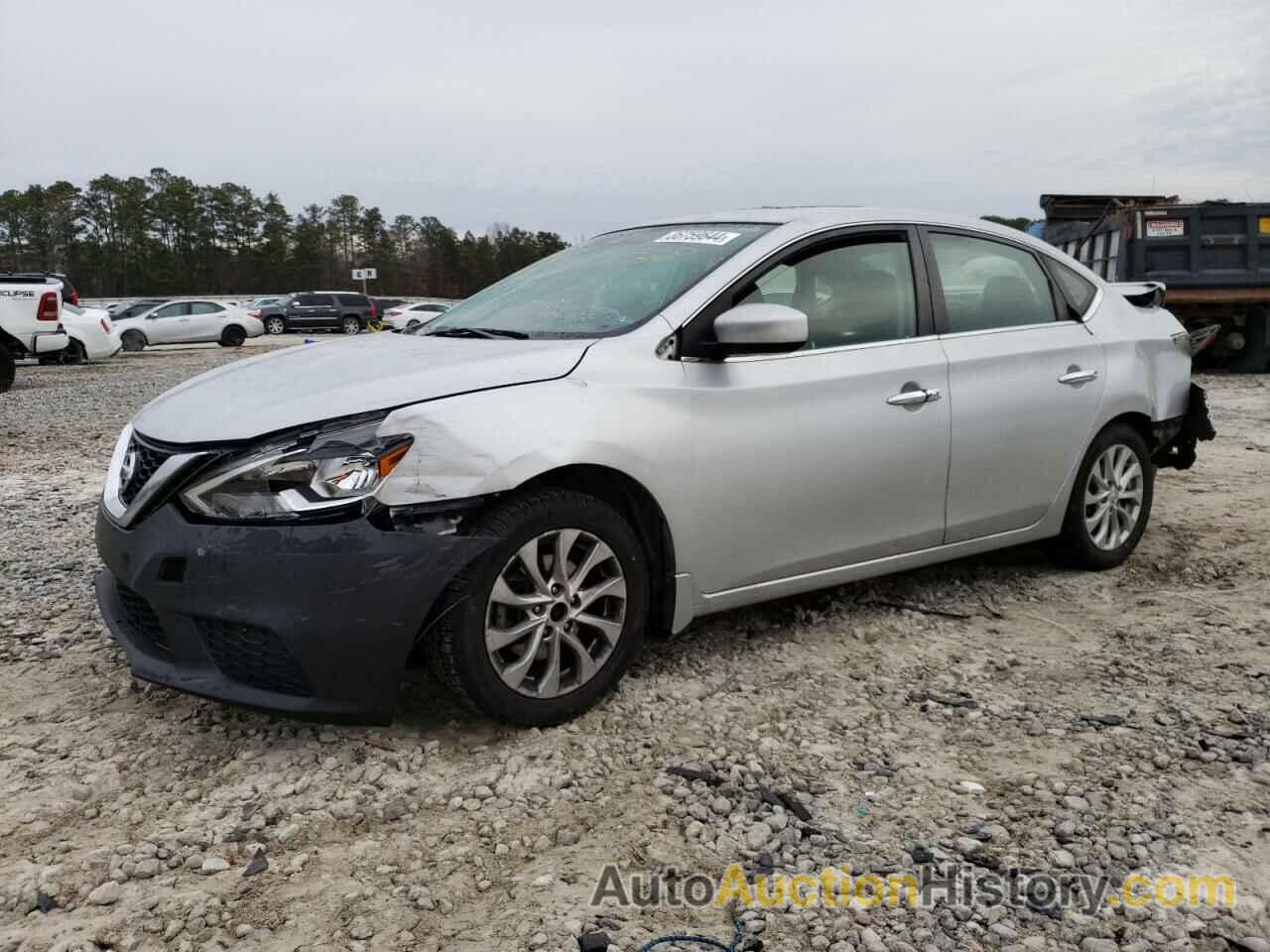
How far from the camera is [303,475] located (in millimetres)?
2793

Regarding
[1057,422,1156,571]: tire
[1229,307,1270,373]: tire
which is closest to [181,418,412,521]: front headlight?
[1057,422,1156,571]: tire

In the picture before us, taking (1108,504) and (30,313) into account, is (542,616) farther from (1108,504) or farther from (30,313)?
(30,313)

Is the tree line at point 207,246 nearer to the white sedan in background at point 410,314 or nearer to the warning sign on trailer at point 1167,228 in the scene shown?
the white sedan in background at point 410,314

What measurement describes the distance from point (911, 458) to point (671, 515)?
3.42ft

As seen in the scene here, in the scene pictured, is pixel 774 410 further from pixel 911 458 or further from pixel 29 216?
pixel 29 216

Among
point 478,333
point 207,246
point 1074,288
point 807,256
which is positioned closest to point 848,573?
point 807,256

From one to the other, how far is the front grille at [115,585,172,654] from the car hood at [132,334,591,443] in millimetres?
472

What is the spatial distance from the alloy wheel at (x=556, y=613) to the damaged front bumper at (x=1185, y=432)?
10.0 feet

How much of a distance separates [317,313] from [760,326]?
36451mm

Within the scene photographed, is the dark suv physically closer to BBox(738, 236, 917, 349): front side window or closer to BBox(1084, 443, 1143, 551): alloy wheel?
BBox(1084, 443, 1143, 551): alloy wheel

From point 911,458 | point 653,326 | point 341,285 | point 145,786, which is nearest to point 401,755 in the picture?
point 145,786

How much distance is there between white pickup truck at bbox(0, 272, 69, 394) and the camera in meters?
14.4

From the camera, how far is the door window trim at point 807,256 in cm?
339

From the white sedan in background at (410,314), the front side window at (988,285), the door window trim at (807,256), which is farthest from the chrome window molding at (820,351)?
the white sedan in background at (410,314)
